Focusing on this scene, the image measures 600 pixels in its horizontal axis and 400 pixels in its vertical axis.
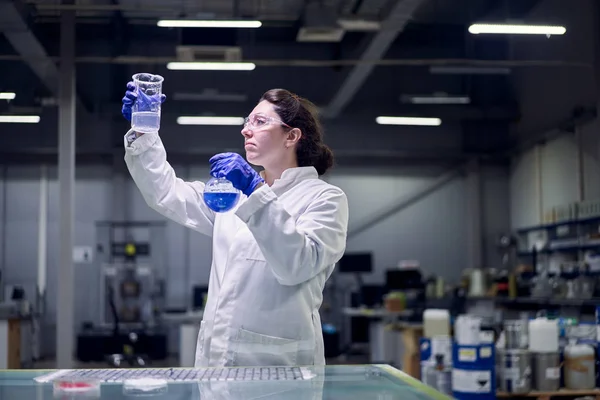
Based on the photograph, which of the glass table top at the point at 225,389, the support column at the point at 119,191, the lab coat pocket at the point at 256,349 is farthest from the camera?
the support column at the point at 119,191

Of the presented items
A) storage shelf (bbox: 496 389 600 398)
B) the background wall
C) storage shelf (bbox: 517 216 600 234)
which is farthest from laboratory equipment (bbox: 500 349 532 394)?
the background wall

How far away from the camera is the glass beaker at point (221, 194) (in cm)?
177

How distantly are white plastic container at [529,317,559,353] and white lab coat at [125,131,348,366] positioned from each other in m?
2.95

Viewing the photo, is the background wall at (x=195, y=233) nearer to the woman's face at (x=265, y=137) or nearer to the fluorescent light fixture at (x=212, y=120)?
the fluorescent light fixture at (x=212, y=120)

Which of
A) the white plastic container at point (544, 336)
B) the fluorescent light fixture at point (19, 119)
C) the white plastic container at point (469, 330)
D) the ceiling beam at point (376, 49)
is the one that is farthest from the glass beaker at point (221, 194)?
the fluorescent light fixture at point (19, 119)

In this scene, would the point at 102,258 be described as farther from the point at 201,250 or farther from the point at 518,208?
the point at 518,208

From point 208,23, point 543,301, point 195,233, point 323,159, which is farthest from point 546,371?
point 195,233

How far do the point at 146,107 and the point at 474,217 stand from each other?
38.5ft

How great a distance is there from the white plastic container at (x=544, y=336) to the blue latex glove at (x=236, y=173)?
331cm

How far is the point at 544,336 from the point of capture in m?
4.56

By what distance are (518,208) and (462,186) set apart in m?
1.00

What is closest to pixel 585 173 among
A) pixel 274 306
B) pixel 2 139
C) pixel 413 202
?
pixel 413 202

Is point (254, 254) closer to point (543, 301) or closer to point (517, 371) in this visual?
point (517, 371)

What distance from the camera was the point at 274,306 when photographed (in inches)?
72.6
